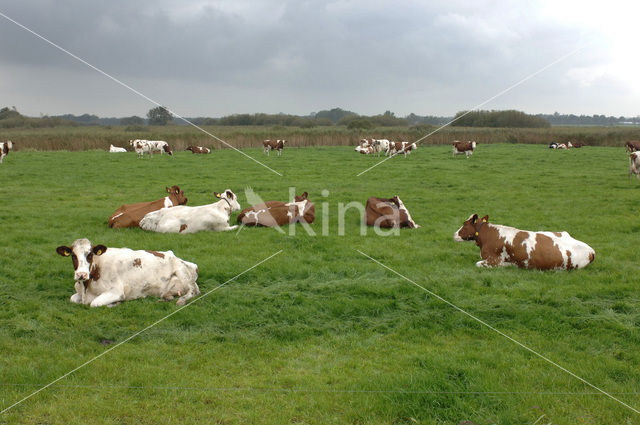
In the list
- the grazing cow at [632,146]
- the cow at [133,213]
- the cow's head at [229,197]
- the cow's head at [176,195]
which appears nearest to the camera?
the cow at [133,213]

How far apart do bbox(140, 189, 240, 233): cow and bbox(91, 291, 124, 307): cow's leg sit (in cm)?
420

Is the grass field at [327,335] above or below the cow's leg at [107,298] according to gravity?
below

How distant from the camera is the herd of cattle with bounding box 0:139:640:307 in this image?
21.9ft

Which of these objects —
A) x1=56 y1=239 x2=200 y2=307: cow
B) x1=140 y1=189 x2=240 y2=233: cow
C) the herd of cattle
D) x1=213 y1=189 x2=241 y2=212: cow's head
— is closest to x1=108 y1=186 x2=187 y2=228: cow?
the herd of cattle

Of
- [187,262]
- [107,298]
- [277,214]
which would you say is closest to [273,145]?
[277,214]

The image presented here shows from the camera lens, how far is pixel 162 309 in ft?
21.4

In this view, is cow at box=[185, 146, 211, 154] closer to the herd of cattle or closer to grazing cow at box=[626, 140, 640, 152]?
the herd of cattle

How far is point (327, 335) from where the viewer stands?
231 inches

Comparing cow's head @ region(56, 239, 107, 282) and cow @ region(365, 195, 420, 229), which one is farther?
cow @ region(365, 195, 420, 229)

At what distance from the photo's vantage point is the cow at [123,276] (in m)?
6.53

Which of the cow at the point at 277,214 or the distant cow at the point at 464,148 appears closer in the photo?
the cow at the point at 277,214

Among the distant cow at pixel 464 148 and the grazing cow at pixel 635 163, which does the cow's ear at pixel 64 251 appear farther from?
the distant cow at pixel 464 148

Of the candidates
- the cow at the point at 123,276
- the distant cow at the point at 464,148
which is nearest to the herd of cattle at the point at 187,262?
the cow at the point at 123,276

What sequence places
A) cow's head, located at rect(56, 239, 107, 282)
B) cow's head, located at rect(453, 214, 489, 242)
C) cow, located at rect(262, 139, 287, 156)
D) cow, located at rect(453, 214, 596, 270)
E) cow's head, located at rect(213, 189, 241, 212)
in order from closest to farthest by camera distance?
cow's head, located at rect(56, 239, 107, 282)
cow, located at rect(453, 214, 596, 270)
cow's head, located at rect(453, 214, 489, 242)
cow's head, located at rect(213, 189, 241, 212)
cow, located at rect(262, 139, 287, 156)
